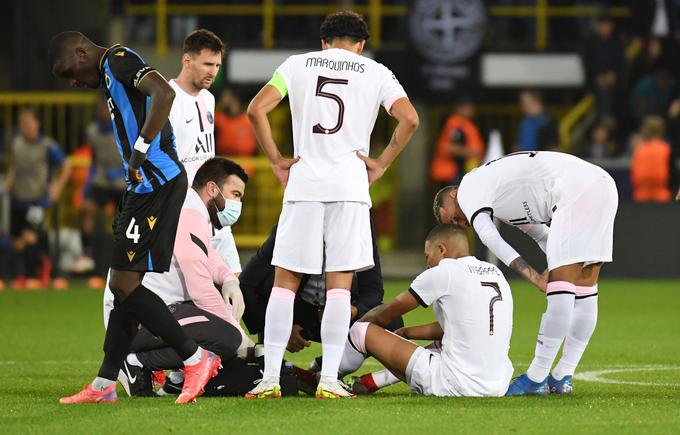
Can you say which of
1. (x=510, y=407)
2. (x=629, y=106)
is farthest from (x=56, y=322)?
(x=629, y=106)

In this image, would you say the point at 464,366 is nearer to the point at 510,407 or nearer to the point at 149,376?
the point at 510,407

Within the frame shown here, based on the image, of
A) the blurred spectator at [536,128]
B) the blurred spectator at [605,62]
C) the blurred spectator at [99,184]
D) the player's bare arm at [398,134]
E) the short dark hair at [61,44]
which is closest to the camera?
the short dark hair at [61,44]

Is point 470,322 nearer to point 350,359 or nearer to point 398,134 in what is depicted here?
point 350,359

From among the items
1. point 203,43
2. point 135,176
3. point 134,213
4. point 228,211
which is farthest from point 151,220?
point 203,43

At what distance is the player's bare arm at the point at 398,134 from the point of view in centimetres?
783

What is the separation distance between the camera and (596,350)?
10.8m

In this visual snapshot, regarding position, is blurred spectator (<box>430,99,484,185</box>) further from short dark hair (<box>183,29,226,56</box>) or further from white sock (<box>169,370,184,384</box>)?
white sock (<box>169,370,184,384</box>)

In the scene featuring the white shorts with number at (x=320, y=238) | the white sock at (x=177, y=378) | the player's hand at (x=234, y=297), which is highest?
the white shorts with number at (x=320, y=238)

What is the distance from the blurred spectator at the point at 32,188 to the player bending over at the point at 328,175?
991 cm

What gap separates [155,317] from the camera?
736 centimetres

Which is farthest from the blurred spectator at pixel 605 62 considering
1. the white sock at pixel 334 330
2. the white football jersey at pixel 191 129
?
the white sock at pixel 334 330

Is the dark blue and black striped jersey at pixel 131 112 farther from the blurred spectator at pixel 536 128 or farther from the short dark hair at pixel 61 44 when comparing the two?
the blurred spectator at pixel 536 128

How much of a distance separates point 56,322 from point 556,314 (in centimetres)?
649

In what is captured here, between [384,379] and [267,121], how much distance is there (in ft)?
5.12
